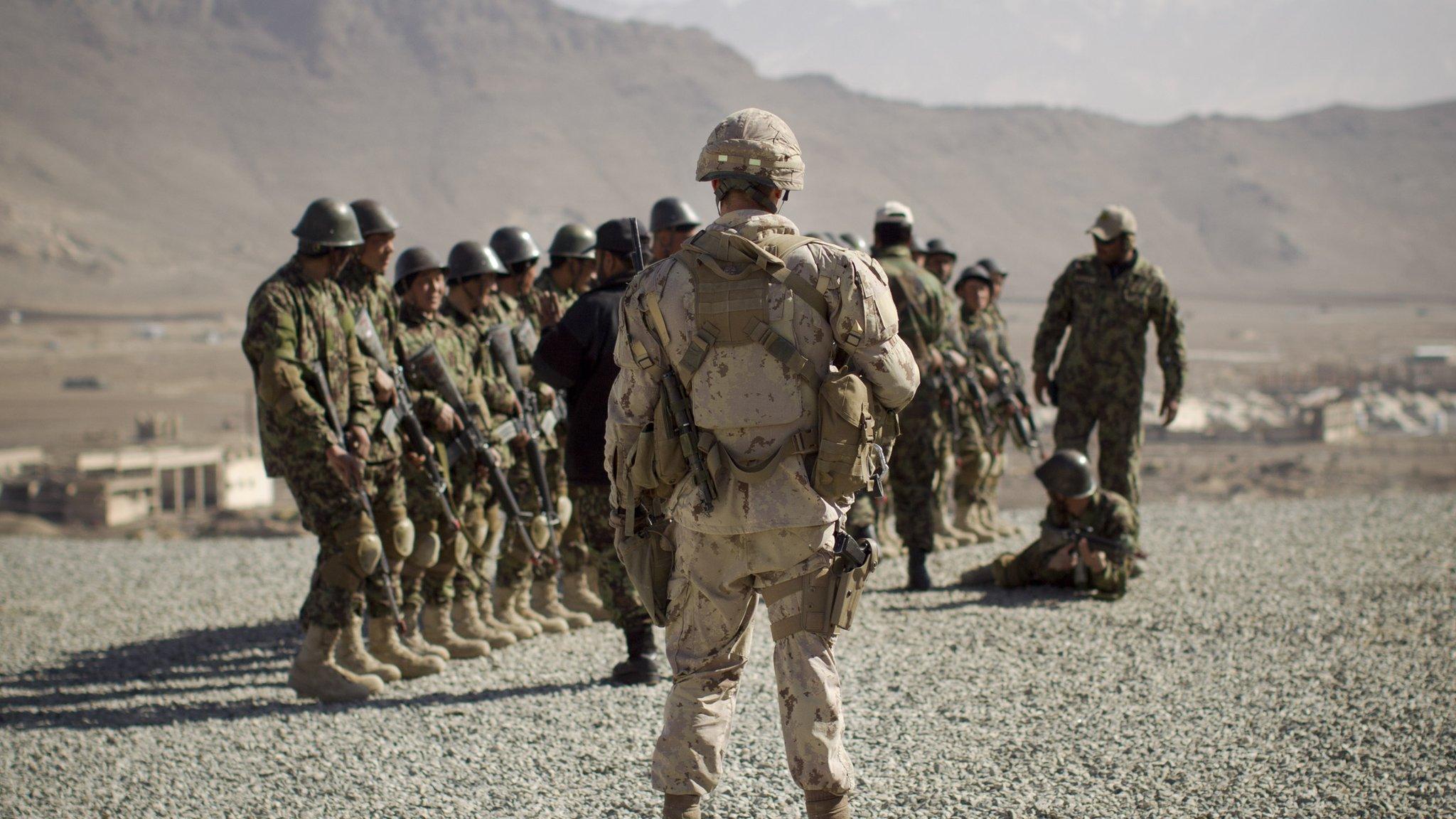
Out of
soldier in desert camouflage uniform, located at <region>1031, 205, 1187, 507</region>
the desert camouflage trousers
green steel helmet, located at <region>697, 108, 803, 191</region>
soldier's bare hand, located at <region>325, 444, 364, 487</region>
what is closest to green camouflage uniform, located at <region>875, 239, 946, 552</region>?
soldier in desert camouflage uniform, located at <region>1031, 205, 1187, 507</region>

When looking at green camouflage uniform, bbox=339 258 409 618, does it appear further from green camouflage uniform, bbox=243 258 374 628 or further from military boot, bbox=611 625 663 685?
military boot, bbox=611 625 663 685

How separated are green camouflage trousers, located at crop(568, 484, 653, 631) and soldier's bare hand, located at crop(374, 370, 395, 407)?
0.97 meters

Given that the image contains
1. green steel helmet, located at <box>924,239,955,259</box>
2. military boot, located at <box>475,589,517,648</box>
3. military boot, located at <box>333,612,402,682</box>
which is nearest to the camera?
military boot, located at <box>333,612,402,682</box>

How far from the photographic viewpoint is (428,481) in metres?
6.41

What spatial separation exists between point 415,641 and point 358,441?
3.86 feet

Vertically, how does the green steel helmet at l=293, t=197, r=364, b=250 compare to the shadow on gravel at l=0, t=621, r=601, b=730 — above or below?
above

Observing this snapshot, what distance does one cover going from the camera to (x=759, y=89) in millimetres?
155750

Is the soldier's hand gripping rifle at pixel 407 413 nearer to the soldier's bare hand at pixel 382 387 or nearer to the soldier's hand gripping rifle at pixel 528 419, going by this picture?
the soldier's bare hand at pixel 382 387

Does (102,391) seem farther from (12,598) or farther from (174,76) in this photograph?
(174,76)

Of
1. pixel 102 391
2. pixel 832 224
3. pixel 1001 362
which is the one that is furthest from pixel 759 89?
pixel 1001 362

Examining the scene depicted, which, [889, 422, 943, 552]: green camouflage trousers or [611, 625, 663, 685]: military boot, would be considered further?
[889, 422, 943, 552]: green camouflage trousers

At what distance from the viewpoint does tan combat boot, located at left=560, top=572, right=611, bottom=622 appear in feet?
24.3

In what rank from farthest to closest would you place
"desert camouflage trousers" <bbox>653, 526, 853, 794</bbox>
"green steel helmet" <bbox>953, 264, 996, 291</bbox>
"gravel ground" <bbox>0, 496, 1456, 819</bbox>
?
"green steel helmet" <bbox>953, 264, 996, 291</bbox>, "gravel ground" <bbox>0, 496, 1456, 819</bbox>, "desert camouflage trousers" <bbox>653, 526, 853, 794</bbox>

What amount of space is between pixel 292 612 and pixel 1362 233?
129809 millimetres
